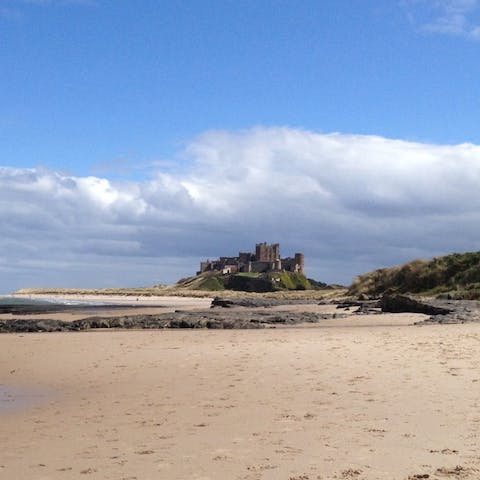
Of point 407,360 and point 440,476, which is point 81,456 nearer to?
point 440,476

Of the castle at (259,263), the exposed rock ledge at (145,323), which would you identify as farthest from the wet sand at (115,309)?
the castle at (259,263)

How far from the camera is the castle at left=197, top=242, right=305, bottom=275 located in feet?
478

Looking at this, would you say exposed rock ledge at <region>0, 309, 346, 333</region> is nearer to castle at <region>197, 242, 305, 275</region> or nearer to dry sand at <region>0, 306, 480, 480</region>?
dry sand at <region>0, 306, 480, 480</region>

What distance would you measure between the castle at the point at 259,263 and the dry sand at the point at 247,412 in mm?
124763

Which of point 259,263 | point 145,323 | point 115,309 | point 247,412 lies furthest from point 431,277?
point 259,263

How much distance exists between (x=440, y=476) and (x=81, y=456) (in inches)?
146

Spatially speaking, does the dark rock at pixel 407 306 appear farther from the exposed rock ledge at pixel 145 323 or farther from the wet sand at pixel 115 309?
the wet sand at pixel 115 309

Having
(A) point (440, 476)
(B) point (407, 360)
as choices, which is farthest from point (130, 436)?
(B) point (407, 360)

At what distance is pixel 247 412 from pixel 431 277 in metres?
49.0

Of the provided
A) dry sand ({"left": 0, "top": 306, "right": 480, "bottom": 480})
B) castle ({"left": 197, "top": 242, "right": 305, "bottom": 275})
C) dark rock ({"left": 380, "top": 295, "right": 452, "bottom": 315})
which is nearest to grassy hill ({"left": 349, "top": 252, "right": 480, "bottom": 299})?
dark rock ({"left": 380, "top": 295, "right": 452, "bottom": 315})

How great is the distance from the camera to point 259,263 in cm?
14888

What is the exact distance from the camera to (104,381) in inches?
513

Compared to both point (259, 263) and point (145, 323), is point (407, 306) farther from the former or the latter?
point (259, 263)

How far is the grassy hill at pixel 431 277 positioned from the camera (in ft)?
168
